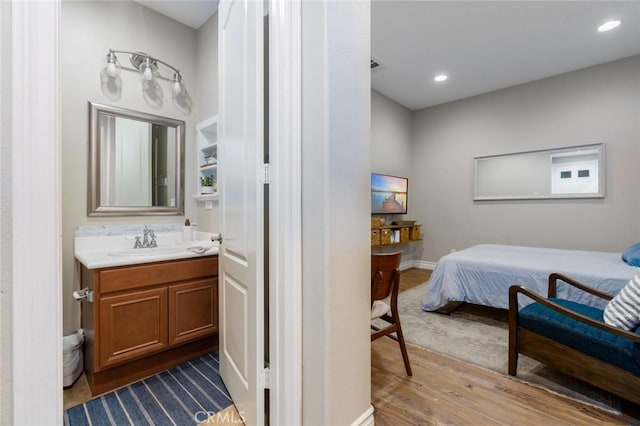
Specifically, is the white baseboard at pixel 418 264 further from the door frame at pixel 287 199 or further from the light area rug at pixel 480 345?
the door frame at pixel 287 199

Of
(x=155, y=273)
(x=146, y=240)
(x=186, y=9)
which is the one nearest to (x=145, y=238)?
(x=146, y=240)

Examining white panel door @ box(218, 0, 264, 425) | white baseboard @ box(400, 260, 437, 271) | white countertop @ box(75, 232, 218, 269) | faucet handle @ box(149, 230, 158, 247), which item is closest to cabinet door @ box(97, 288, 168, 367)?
white countertop @ box(75, 232, 218, 269)

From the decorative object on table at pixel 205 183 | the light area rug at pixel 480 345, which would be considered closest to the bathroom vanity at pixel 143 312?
the decorative object on table at pixel 205 183

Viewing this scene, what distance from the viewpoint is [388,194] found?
478 cm

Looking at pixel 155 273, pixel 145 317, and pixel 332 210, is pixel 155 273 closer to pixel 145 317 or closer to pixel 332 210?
pixel 145 317

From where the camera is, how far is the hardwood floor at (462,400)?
4.99 ft

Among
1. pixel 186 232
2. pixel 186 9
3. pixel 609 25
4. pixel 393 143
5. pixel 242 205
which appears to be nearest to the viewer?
pixel 242 205

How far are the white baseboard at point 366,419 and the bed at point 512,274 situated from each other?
1.83 metres

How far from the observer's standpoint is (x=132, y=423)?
1496 millimetres

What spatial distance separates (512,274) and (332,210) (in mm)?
2315

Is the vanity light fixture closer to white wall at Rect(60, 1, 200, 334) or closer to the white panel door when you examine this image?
white wall at Rect(60, 1, 200, 334)

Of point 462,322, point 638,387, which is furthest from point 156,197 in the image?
point 638,387

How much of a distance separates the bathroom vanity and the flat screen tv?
2952 millimetres

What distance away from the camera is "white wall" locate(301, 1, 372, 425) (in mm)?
1170
